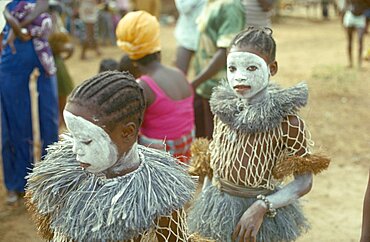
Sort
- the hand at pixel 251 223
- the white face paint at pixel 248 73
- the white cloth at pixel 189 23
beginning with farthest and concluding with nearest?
1. the white cloth at pixel 189 23
2. the white face paint at pixel 248 73
3. the hand at pixel 251 223

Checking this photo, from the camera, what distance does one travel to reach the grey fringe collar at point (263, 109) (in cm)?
275

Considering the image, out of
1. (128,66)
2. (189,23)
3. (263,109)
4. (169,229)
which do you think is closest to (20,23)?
(128,66)

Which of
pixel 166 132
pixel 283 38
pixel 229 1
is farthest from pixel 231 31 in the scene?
pixel 283 38

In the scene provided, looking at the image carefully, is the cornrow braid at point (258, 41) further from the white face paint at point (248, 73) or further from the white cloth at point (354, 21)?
the white cloth at point (354, 21)

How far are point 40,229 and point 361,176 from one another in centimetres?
413

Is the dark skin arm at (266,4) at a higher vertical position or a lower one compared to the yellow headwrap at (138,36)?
lower

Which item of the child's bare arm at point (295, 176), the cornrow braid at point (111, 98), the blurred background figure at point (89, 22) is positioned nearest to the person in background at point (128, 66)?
the child's bare arm at point (295, 176)

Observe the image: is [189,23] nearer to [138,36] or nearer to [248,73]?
[138,36]

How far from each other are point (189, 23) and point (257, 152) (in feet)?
10.1

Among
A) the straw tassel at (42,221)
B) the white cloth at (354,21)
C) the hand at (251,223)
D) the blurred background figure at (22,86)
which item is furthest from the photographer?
the white cloth at (354,21)

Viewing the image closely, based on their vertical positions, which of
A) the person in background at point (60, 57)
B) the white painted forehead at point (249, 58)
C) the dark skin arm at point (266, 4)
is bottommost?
the person in background at point (60, 57)

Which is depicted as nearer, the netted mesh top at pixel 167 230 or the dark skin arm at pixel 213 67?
the netted mesh top at pixel 167 230

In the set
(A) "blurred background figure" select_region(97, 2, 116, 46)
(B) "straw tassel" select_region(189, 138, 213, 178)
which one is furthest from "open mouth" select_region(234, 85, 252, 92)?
(A) "blurred background figure" select_region(97, 2, 116, 46)

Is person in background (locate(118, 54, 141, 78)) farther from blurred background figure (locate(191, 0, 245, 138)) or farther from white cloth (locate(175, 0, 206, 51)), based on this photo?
white cloth (locate(175, 0, 206, 51))
